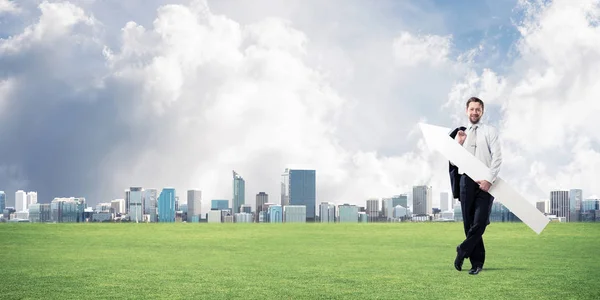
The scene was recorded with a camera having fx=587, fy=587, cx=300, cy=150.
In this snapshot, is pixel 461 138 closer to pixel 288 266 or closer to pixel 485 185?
pixel 485 185

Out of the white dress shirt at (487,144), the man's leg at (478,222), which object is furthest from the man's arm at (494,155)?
the man's leg at (478,222)

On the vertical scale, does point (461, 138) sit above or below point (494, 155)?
above

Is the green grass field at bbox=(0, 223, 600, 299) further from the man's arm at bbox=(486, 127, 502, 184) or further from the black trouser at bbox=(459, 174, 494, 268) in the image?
the man's arm at bbox=(486, 127, 502, 184)

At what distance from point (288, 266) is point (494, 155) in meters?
4.55

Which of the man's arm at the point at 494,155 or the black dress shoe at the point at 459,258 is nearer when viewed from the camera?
the man's arm at the point at 494,155

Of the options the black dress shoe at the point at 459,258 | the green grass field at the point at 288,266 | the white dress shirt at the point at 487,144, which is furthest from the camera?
the black dress shoe at the point at 459,258

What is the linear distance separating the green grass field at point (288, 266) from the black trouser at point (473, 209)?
2.19 ft

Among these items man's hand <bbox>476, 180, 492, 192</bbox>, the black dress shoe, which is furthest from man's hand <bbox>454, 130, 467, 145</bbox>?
the black dress shoe

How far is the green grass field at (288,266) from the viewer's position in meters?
8.16

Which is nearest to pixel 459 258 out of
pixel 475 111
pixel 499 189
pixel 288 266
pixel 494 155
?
pixel 499 189

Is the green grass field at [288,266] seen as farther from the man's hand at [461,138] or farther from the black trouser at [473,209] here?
the man's hand at [461,138]

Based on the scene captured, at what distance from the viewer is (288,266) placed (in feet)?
36.7

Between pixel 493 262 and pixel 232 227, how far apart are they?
48.7ft

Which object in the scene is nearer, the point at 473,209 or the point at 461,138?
the point at 461,138
